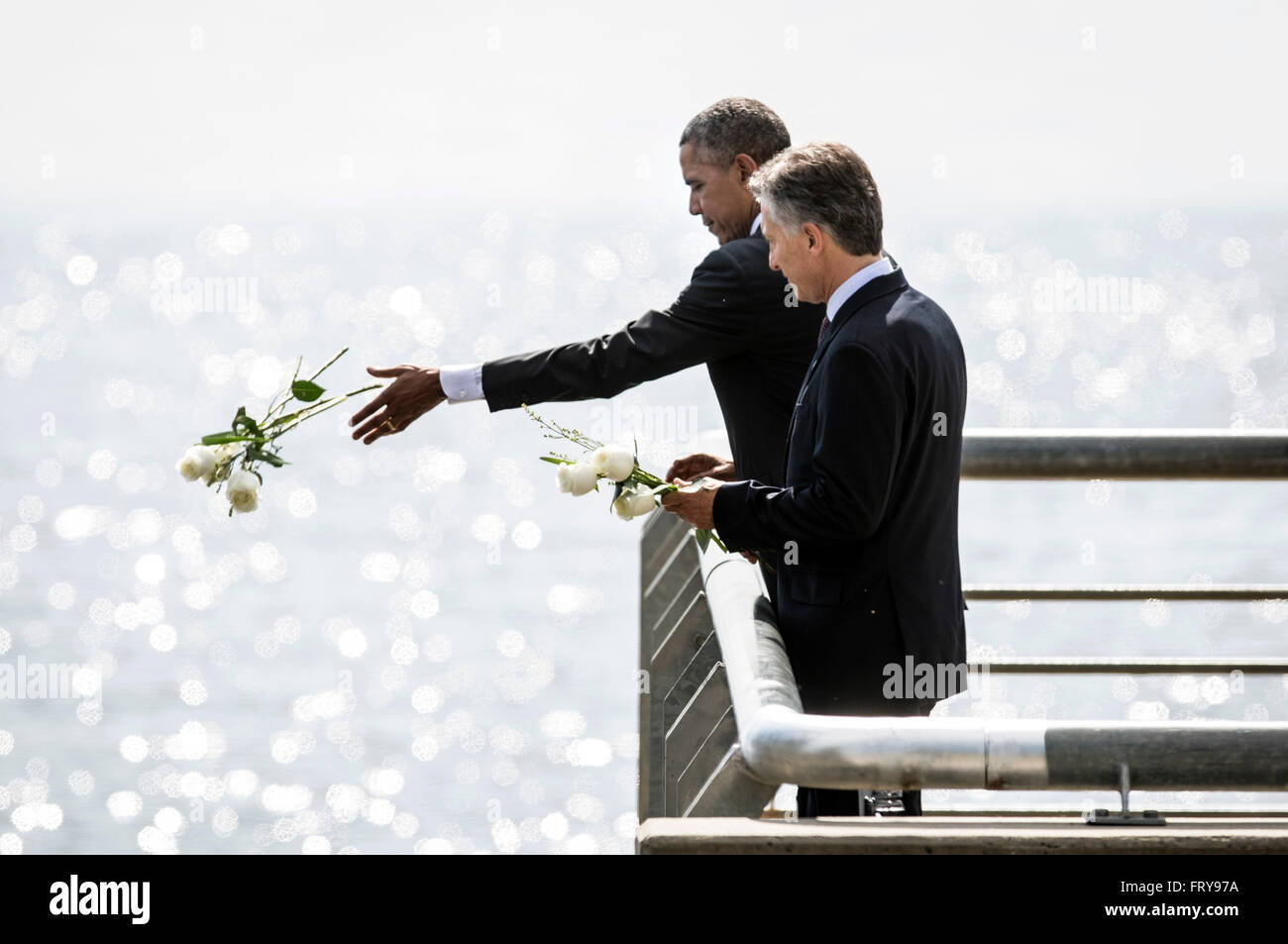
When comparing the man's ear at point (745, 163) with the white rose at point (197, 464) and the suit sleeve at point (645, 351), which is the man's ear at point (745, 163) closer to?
the suit sleeve at point (645, 351)

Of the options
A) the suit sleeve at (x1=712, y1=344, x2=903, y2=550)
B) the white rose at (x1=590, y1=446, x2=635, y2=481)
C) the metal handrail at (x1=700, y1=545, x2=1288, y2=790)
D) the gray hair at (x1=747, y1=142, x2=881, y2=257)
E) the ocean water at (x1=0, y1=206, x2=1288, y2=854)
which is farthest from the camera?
the ocean water at (x1=0, y1=206, x2=1288, y2=854)

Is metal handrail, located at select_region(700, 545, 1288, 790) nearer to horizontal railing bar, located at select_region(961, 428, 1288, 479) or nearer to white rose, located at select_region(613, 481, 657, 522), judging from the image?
white rose, located at select_region(613, 481, 657, 522)

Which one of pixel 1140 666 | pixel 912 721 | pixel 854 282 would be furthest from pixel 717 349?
pixel 912 721

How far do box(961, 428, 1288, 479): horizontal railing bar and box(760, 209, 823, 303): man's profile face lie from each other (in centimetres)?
76

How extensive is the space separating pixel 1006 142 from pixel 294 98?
26.3 m

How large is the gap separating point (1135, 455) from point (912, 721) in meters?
1.88

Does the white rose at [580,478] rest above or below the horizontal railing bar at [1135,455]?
below

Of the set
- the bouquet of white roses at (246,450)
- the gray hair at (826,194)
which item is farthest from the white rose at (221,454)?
the gray hair at (826,194)

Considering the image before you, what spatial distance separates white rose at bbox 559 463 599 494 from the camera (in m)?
3.03

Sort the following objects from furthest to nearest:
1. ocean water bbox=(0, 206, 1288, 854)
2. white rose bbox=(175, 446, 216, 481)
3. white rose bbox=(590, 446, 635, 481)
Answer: ocean water bbox=(0, 206, 1288, 854) → white rose bbox=(175, 446, 216, 481) → white rose bbox=(590, 446, 635, 481)

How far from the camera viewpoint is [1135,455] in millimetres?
3578

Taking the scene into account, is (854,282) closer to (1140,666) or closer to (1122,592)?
(1122,592)

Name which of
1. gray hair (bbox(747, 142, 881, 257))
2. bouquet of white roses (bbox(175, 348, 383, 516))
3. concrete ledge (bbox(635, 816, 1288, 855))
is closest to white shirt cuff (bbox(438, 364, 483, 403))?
bouquet of white roses (bbox(175, 348, 383, 516))

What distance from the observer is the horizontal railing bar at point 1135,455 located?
3.53m
